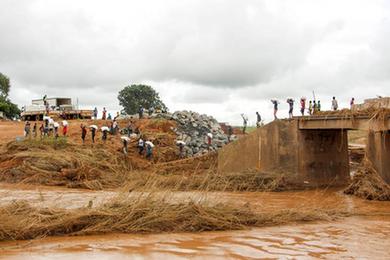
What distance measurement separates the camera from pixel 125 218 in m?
10.1

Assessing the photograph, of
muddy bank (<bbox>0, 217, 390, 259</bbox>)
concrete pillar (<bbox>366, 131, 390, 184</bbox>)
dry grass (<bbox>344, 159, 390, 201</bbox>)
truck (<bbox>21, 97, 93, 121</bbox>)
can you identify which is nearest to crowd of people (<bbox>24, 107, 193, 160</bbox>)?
truck (<bbox>21, 97, 93, 121</bbox>)

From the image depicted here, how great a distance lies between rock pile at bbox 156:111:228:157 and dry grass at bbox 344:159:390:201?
13.1m

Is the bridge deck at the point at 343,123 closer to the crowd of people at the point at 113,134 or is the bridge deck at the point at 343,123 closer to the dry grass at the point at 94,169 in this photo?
the dry grass at the point at 94,169

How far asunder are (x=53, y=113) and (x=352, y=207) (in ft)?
103

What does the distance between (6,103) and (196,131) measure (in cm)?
3199

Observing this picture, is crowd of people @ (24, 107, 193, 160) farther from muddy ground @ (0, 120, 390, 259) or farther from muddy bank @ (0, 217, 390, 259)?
muddy bank @ (0, 217, 390, 259)

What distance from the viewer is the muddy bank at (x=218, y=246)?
8086 millimetres

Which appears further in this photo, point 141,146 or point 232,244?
point 141,146

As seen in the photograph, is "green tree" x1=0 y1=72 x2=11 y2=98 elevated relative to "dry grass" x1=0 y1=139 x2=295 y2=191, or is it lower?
elevated

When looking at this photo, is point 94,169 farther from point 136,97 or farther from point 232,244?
point 136,97

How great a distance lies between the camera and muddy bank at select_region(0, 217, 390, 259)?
809cm

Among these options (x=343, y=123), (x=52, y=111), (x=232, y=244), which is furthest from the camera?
(x=52, y=111)

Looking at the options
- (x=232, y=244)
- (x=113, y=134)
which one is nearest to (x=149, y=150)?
(x=113, y=134)

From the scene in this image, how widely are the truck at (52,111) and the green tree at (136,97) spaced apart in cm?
2131
